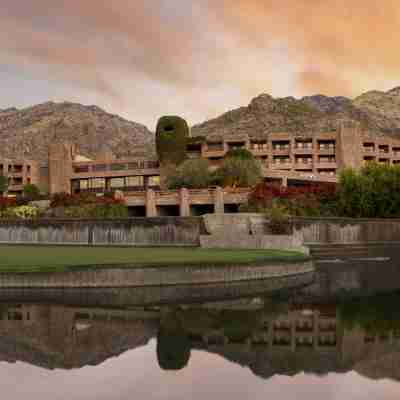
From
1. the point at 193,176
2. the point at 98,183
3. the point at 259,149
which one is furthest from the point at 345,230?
the point at 98,183

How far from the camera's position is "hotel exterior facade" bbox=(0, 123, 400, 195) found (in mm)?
112125

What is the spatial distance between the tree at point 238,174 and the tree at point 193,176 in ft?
6.20

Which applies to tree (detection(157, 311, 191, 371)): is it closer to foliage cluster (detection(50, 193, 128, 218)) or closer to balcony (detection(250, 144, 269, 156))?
foliage cluster (detection(50, 193, 128, 218))

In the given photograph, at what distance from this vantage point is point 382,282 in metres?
25.3

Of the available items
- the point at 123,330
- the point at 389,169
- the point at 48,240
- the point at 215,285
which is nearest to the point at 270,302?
the point at 215,285

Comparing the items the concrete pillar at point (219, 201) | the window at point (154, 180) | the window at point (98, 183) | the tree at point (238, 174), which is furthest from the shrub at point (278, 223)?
the window at point (98, 183)

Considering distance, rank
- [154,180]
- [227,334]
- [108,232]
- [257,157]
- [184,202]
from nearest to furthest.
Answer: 1. [227,334]
2. [108,232]
3. [184,202]
4. [154,180]
5. [257,157]

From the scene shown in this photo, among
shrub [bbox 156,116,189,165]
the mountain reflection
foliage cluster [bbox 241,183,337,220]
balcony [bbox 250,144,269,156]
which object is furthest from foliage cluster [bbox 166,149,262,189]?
the mountain reflection

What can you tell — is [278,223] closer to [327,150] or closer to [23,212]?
[23,212]

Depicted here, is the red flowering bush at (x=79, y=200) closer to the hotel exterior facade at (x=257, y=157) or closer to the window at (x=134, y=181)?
the hotel exterior facade at (x=257, y=157)

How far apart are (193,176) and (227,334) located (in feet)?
208

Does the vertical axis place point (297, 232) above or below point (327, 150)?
below

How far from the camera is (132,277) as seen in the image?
22.2 meters

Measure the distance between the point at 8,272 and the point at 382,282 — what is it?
17.0 meters
